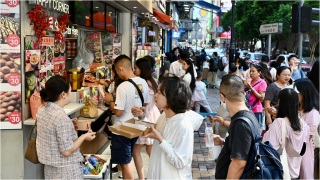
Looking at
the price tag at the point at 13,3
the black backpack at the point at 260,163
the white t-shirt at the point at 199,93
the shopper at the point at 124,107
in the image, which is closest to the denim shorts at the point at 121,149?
the shopper at the point at 124,107

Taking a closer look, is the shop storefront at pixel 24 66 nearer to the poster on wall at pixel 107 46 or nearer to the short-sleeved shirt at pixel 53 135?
the short-sleeved shirt at pixel 53 135

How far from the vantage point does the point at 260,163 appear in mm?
3211

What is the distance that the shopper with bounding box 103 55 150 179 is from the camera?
519 centimetres

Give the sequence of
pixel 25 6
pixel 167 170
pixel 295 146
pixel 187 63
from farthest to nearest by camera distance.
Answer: pixel 187 63, pixel 25 6, pixel 295 146, pixel 167 170

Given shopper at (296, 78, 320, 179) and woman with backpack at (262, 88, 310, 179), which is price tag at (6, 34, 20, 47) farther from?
shopper at (296, 78, 320, 179)

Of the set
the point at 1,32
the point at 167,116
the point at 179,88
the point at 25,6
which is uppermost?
the point at 25,6

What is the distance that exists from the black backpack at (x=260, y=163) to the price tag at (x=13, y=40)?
271 centimetres

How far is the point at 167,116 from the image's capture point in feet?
12.1

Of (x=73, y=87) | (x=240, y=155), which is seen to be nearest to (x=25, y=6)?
(x=73, y=87)

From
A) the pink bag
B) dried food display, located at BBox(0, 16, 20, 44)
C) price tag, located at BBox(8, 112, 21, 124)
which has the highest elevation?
dried food display, located at BBox(0, 16, 20, 44)

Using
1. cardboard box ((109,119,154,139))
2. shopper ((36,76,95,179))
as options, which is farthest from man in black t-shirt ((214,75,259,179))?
shopper ((36,76,95,179))

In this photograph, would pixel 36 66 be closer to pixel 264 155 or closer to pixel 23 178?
pixel 23 178

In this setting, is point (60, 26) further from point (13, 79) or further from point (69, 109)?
point (13, 79)

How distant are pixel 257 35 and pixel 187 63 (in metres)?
43.5
